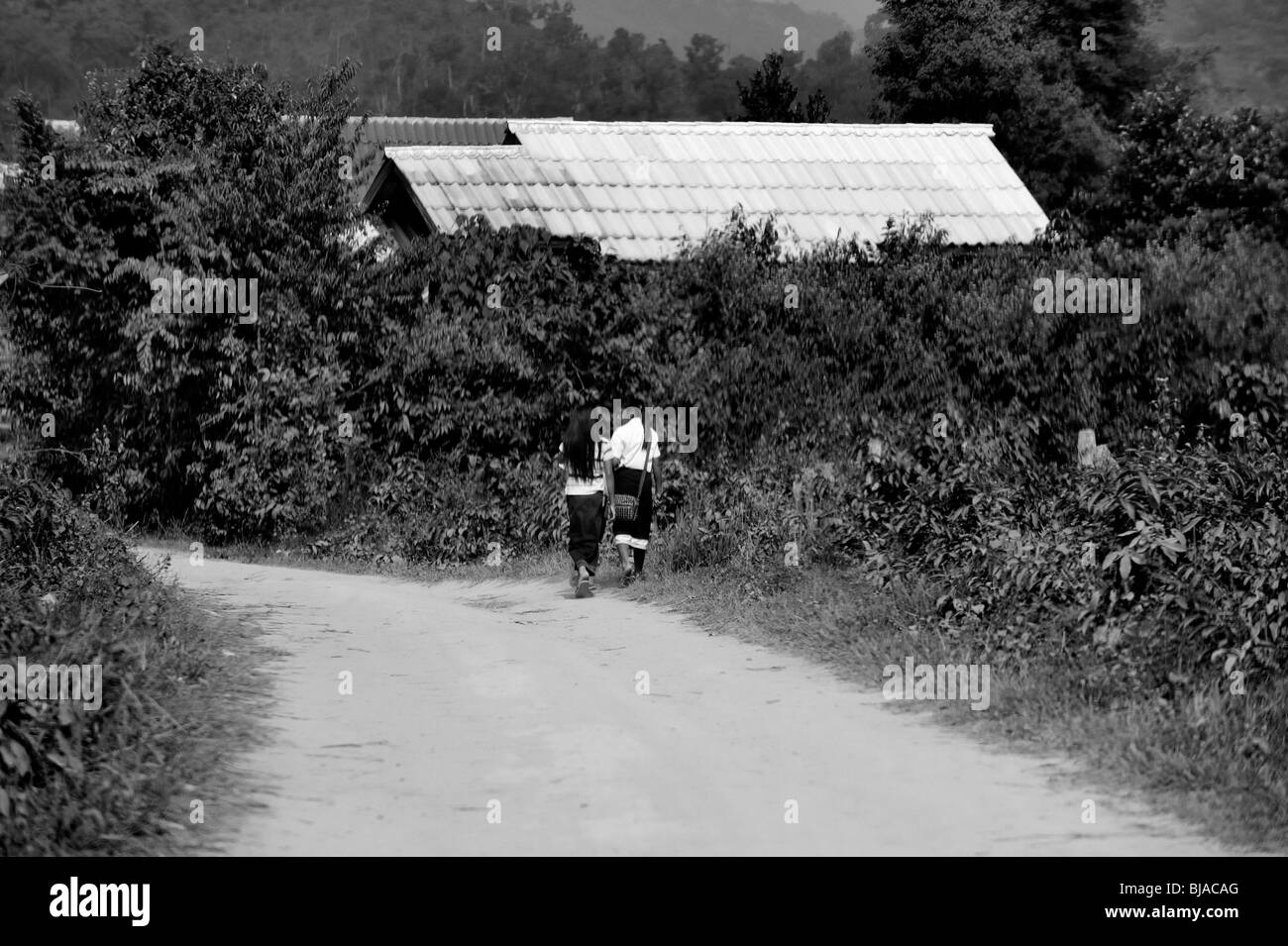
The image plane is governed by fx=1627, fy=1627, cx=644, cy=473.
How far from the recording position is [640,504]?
588 inches

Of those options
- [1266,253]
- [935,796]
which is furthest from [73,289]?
[935,796]

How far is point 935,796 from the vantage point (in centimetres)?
759

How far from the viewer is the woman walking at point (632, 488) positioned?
48.9ft

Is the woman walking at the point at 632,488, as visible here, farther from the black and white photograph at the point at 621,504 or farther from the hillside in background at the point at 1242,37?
the hillside in background at the point at 1242,37

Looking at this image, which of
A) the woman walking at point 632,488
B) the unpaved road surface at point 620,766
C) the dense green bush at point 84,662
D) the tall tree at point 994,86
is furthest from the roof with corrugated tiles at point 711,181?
the tall tree at point 994,86

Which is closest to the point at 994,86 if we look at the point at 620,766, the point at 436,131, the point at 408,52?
the point at 436,131

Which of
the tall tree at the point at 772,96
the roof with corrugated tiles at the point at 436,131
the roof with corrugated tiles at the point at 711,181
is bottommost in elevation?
the roof with corrugated tiles at the point at 711,181

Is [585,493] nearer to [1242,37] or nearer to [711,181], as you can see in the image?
[711,181]

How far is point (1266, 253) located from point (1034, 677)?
344 inches

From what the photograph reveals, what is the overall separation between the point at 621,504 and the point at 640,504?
7.6 inches

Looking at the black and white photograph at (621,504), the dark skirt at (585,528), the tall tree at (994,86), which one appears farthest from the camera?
the tall tree at (994,86)

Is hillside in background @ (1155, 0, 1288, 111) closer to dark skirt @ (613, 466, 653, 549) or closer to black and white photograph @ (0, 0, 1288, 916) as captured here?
black and white photograph @ (0, 0, 1288, 916)

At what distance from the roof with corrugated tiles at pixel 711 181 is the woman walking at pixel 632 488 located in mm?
8262
